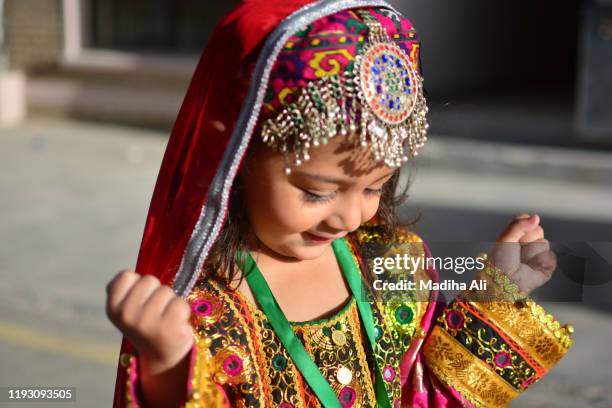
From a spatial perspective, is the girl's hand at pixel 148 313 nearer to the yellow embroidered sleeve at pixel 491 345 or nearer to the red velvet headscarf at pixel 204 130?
the red velvet headscarf at pixel 204 130

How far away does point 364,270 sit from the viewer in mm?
1832

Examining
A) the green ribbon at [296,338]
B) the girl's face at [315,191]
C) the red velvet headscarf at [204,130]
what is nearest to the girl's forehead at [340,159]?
the girl's face at [315,191]

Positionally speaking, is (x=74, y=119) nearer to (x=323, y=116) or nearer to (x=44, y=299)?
(x=44, y=299)

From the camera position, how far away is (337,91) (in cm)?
149

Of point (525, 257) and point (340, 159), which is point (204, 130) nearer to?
point (340, 159)

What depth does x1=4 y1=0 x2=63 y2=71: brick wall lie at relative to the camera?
33.3 ft

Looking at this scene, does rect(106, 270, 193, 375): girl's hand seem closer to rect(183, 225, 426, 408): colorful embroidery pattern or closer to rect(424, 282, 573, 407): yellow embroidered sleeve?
rect(183, 225, 426, 408): colorful embroidery pattern

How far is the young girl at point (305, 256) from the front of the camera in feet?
4.86

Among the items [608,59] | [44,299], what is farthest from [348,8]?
[608,59]

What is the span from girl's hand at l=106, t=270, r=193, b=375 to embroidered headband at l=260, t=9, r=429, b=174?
0.31 metres

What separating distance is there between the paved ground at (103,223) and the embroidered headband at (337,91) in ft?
5.98

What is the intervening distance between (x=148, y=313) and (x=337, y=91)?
1.58 feet

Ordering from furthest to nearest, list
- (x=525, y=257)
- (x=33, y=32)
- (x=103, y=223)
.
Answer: (x=33, y=32) < (x=103, y=223) < (x=525, y=257)

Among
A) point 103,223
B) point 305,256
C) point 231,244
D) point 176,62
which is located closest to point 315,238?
point 305,256
